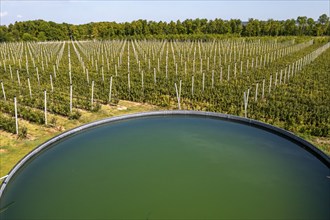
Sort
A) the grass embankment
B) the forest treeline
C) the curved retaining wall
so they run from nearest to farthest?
the curved retaining wall → the grass embankment → the forest treeline

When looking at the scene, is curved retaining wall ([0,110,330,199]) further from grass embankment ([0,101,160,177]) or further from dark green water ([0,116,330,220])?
grass embankment ([0,101,160,177])

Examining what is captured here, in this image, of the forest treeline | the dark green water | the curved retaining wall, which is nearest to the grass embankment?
the curved retaining wall

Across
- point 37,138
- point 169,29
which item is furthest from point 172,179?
point 169,29

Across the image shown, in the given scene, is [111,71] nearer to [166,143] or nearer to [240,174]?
[166,143]

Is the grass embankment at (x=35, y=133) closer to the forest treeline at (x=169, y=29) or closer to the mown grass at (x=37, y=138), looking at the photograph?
the mown grass at (x=37, y=138)

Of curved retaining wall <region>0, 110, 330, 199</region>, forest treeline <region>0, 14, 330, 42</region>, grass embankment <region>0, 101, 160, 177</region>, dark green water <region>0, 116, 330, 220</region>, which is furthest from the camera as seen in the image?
forest treeline <region>0, 14, 330, 42</region>

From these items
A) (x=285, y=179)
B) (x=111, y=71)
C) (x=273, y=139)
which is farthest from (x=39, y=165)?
(x=111, y=71)

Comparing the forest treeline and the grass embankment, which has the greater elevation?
the forest treeline
